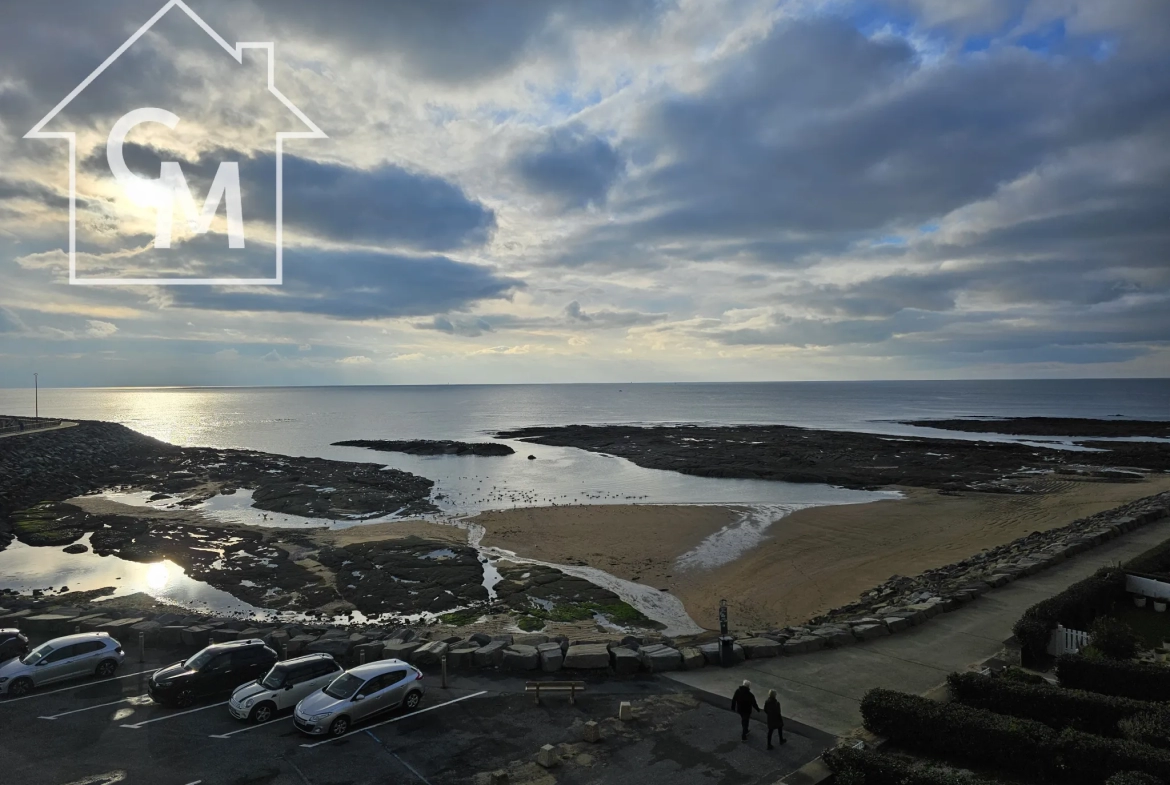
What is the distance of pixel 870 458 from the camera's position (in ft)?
259

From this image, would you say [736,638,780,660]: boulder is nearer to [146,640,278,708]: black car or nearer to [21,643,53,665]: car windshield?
[146,640,278,708]: black car

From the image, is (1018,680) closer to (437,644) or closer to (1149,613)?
(1149,613)

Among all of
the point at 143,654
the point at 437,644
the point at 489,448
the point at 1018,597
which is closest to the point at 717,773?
the point at 437,644

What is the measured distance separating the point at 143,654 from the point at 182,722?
549 centimetres

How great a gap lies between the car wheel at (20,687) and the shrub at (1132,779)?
2451 centimetres

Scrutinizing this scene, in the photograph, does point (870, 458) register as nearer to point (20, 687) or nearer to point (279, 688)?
point (279, 688)

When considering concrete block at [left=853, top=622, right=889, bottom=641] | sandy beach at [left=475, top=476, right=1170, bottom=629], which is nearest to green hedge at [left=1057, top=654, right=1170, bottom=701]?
concrete block at [left=853, top=622, right=889, bottom=641]

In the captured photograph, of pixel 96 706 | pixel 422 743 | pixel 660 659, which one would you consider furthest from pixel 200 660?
pixel 660 659

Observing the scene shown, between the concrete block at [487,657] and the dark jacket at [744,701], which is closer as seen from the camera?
the dark jacket at [744,701]

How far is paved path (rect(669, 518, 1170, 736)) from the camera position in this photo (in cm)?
1579

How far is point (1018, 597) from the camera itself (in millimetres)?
22750

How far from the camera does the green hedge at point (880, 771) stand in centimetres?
1115

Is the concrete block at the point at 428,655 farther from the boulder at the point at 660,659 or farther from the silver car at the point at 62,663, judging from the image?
the silver car at the point at 62,663

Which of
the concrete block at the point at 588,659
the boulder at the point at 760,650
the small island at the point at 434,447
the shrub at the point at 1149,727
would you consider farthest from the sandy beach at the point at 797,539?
the small island at the point at 434,447
